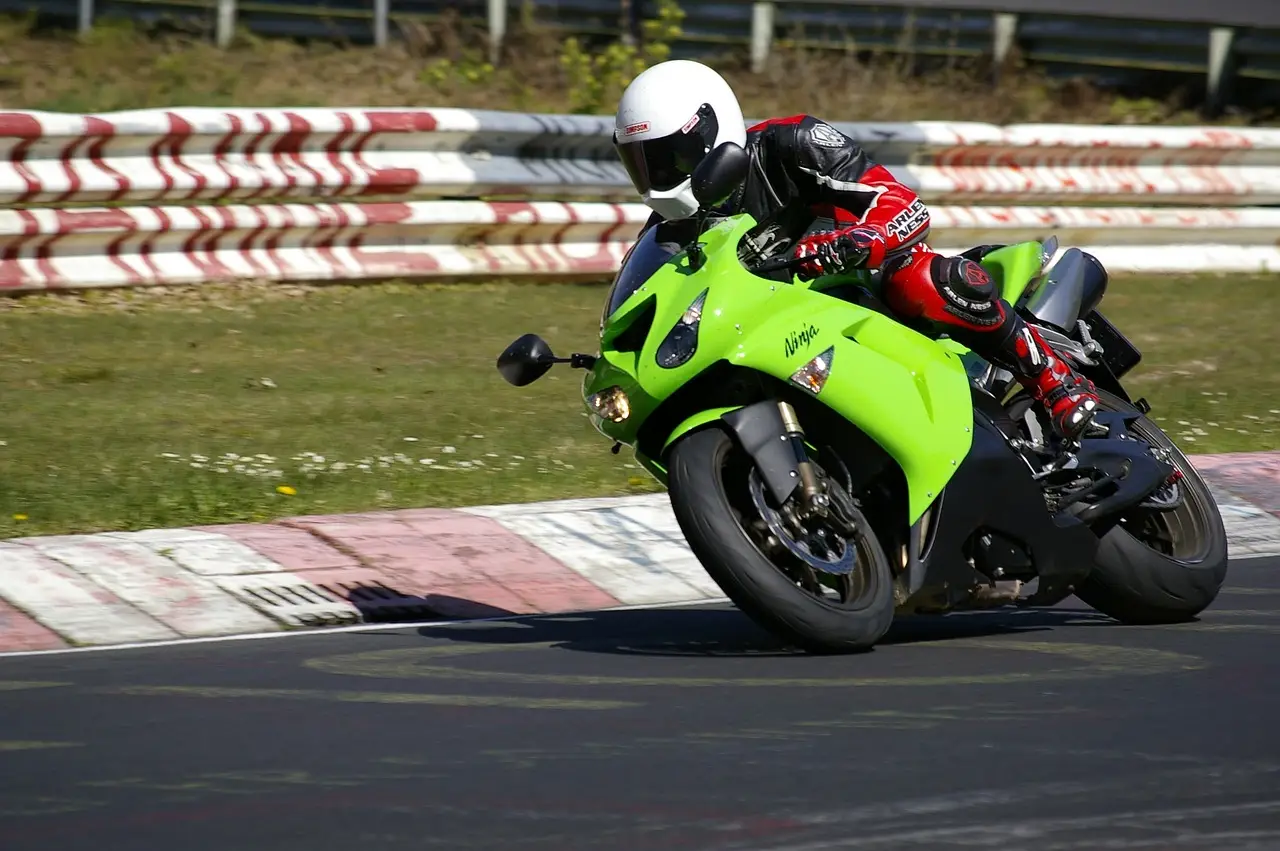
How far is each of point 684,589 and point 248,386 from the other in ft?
10.9

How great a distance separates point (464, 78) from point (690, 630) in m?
12.5

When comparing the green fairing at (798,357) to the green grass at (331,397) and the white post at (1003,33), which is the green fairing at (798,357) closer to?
the green grass at (331,397)

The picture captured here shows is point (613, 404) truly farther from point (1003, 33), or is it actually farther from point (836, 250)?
point (1003, 33)

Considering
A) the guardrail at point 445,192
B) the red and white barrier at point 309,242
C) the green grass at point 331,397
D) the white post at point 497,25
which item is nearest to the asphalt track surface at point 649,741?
the green grass at point 331,397

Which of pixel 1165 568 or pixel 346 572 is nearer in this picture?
pixel 1165 568

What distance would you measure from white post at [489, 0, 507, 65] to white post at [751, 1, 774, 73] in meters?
2.34

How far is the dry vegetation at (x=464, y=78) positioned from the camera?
1659 cm

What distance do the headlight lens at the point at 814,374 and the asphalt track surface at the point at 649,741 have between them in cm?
72

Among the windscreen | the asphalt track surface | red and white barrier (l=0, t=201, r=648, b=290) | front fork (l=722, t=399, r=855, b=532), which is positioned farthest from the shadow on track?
red and white barrier (l=0, t=201, r=648, b=290)

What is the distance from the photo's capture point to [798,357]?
17.6ft

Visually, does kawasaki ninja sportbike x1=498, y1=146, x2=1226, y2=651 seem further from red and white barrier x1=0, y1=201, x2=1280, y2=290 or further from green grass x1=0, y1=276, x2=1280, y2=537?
red and white barrier x1=0, y1=201, x2=1280, y2=290

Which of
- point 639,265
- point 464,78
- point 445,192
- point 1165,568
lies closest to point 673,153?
point 639,265

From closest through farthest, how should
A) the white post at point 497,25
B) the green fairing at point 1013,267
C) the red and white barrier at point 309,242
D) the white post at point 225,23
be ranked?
the green fairing at point 1013,267 → the red and white barrier at point 309,242 → the white post at point 225,23 → the white post at point 497,25

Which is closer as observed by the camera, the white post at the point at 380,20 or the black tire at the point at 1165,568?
the black tire at the point at 1165,568
